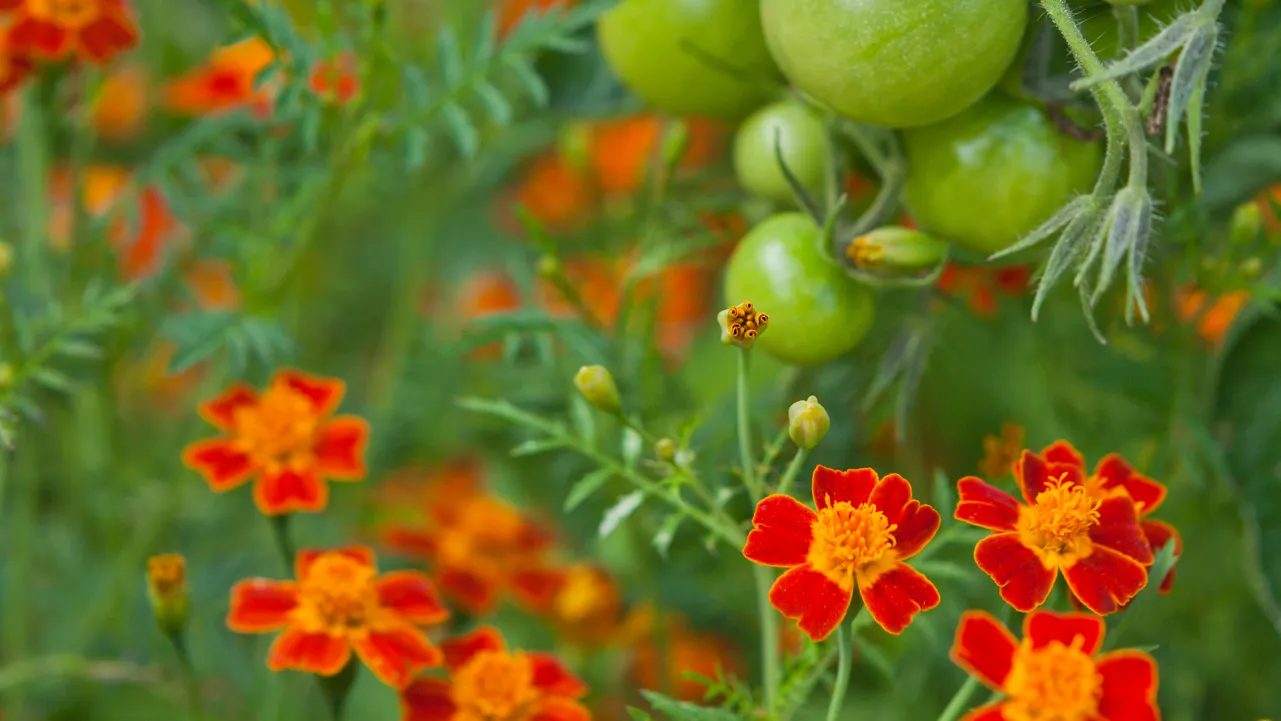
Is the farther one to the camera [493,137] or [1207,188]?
[493,137]

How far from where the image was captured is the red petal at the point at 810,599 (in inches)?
17.0

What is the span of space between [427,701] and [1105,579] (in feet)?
0.93

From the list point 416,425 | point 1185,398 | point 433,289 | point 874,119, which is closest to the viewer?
point 874,119

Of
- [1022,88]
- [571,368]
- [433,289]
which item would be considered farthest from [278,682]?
[433,289]

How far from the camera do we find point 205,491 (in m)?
0.92

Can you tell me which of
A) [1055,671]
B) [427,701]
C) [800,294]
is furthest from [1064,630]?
[427,701]

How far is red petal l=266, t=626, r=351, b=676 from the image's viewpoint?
0.52m

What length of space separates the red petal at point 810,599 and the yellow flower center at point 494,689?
155mm

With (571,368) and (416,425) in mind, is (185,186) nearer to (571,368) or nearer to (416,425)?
(416,425)

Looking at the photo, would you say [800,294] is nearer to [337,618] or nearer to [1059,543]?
[1059,543]

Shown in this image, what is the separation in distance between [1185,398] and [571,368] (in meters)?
0.33

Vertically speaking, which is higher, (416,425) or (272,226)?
(272,226)

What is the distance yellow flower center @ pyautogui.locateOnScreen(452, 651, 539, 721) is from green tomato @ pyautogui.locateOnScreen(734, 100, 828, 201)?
0.78 ft

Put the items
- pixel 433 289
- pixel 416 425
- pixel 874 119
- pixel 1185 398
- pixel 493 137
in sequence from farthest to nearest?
pixel 433 289 → pixel 416 425 → pixel 493 137 → pixel 1185 398 → pixel 874 119
